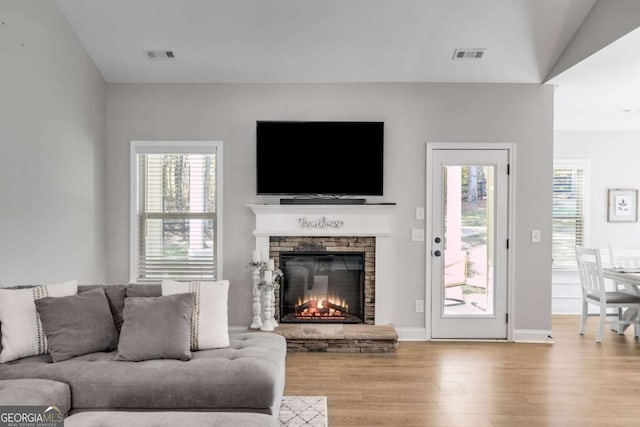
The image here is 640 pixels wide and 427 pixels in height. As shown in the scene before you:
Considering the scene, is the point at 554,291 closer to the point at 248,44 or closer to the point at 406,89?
the point at 406,89

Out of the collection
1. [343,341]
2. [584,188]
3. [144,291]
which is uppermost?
[584,188]

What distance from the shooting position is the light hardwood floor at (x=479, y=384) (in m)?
2.85

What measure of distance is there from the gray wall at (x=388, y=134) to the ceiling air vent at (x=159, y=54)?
40 cm

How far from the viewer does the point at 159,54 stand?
4.19 meters

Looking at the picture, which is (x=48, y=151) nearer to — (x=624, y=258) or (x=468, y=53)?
(x=468, y=53)

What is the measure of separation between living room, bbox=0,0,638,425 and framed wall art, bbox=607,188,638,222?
2210 mm

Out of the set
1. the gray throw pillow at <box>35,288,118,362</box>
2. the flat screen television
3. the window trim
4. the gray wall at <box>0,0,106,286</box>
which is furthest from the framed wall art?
the gray wall at <box>0,0,106,286</box>

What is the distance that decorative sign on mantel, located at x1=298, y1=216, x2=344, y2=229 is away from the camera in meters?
4.51

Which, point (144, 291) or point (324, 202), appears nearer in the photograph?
point (144, 291)

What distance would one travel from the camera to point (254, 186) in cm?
458

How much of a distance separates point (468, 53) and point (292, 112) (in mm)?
1827

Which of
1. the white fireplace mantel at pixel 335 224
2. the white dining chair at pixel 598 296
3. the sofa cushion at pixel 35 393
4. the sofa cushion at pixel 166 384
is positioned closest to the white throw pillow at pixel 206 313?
the sofa cushion at pixel 166 384

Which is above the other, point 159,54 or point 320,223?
point 159,54

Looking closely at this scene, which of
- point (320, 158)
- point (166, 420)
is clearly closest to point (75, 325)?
point (166, 420)
